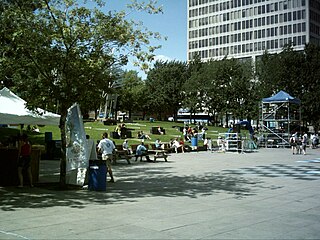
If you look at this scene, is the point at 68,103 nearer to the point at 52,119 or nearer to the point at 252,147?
the point at 52,119

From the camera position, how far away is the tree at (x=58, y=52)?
12.5 metres

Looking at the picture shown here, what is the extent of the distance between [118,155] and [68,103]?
9833 millimetres

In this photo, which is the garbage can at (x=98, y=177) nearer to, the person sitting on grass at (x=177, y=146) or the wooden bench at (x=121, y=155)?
the wooden bench at (x=121, y=155)

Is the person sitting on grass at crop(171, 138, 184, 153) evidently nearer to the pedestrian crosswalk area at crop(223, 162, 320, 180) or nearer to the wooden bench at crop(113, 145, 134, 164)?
the wooden bench at crop(113, 145, 134, 164)

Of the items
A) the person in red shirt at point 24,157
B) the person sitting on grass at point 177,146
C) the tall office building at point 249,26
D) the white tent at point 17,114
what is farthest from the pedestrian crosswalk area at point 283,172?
the tall office building at point 249,26

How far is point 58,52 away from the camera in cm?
1283

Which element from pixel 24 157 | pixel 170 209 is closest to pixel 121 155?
pixel 24 157

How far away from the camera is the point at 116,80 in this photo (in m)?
14.1

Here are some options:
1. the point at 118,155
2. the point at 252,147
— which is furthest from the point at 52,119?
the point at 252,147

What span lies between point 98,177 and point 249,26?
114743 millimetres

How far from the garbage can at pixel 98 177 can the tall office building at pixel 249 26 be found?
318ft

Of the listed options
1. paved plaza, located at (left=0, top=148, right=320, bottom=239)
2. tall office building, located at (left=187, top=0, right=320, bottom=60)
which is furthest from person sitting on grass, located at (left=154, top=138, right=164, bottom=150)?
tall office building, located at (left=187, top=0, right=320, bottom=60)

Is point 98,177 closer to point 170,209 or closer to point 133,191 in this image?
point 133,191

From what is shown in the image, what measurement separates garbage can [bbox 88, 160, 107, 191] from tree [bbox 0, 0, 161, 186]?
3.40 ft
